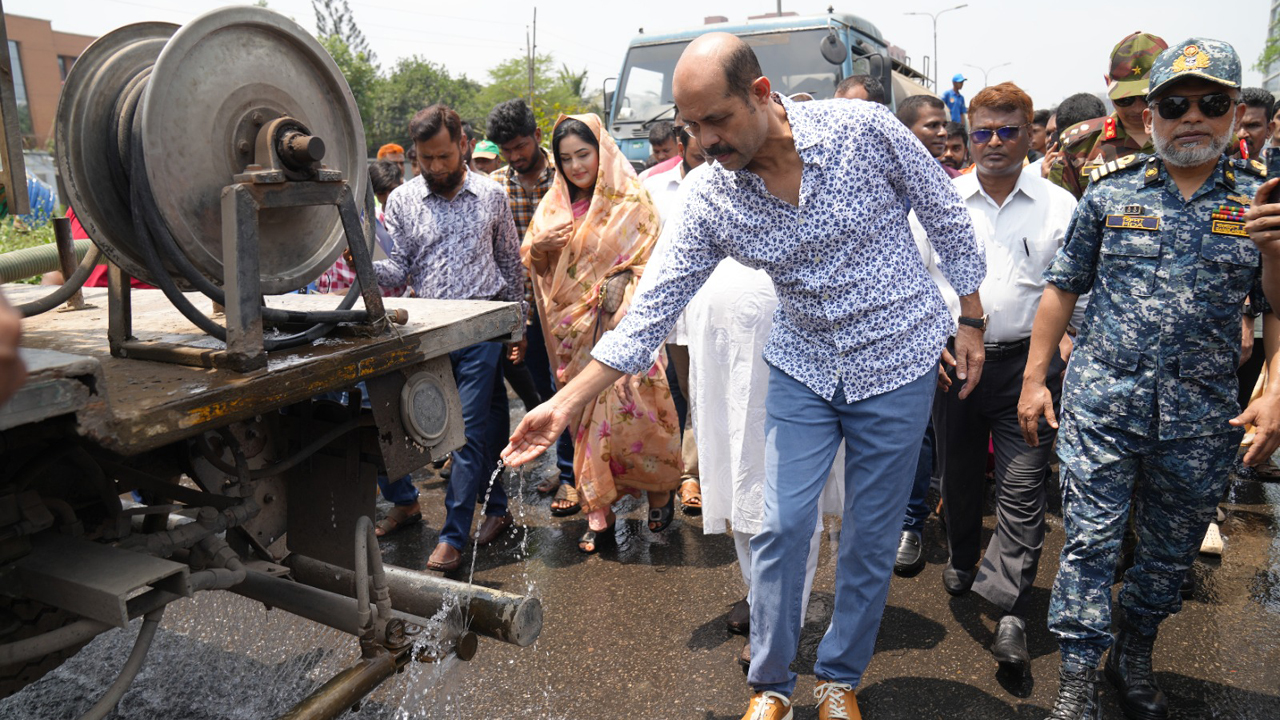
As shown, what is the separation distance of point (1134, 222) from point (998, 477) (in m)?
1.12

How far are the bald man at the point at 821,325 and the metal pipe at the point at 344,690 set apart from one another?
23.6 inches

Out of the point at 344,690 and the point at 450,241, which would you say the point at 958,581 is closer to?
the point at 344,690

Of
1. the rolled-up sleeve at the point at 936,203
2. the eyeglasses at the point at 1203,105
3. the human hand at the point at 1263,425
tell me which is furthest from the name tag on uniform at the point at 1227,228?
the rolled-up sleeve at the point at 936,203

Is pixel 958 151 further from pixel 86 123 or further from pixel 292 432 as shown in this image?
pixel 86 123

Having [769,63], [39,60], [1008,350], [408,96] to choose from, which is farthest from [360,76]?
[1008,350]

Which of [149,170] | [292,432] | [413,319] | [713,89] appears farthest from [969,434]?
[149,170]

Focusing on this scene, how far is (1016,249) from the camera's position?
3.60m

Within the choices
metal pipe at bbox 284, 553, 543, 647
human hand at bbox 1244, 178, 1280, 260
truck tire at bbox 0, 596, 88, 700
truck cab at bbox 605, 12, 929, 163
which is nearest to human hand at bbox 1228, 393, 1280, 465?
human hand at bbox 1244, 178, 1280, 260

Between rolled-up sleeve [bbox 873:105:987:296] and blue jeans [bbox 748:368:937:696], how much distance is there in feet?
1.21

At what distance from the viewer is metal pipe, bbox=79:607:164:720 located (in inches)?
72.0

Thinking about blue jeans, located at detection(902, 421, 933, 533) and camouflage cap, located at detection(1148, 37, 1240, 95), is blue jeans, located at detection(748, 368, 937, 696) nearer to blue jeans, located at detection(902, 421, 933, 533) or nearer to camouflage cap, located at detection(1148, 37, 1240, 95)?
camouflage cap, located at detection(1148, 37, 1240, 95)

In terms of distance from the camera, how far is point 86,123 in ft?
6.86

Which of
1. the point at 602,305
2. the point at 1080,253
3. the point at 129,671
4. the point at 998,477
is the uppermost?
the point at 1080,253

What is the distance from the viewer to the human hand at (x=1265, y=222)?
246 cm
